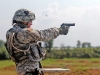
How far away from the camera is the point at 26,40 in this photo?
358 centimetres

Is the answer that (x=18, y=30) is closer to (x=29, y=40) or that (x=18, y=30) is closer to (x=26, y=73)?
(x=29, y=40)

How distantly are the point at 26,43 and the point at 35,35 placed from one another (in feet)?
0.49

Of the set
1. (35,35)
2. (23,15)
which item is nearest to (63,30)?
(35,35)

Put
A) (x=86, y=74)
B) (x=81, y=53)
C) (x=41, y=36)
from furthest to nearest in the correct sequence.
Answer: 1. (x=81, y=53)
2. (x=86, y=74)
3. (x=41, y=36)

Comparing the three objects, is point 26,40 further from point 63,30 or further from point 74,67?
point 74,67

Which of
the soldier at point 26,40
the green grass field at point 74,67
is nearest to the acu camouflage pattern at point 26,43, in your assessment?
the soldier at point 26,40

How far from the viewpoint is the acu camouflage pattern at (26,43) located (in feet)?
11.7

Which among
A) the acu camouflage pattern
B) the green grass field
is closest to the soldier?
the acu camouflage pattern

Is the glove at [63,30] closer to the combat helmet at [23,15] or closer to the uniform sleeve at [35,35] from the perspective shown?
the uniform sleeve at [35,35]

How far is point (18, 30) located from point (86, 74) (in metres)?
12.3

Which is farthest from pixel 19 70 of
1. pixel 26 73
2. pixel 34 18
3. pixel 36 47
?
pixel 34 18

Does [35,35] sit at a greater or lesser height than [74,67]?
greater

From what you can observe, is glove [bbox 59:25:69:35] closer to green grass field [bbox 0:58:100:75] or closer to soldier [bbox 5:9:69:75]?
soldier [bbox 5:9:69:75]

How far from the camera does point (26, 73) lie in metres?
3.74
